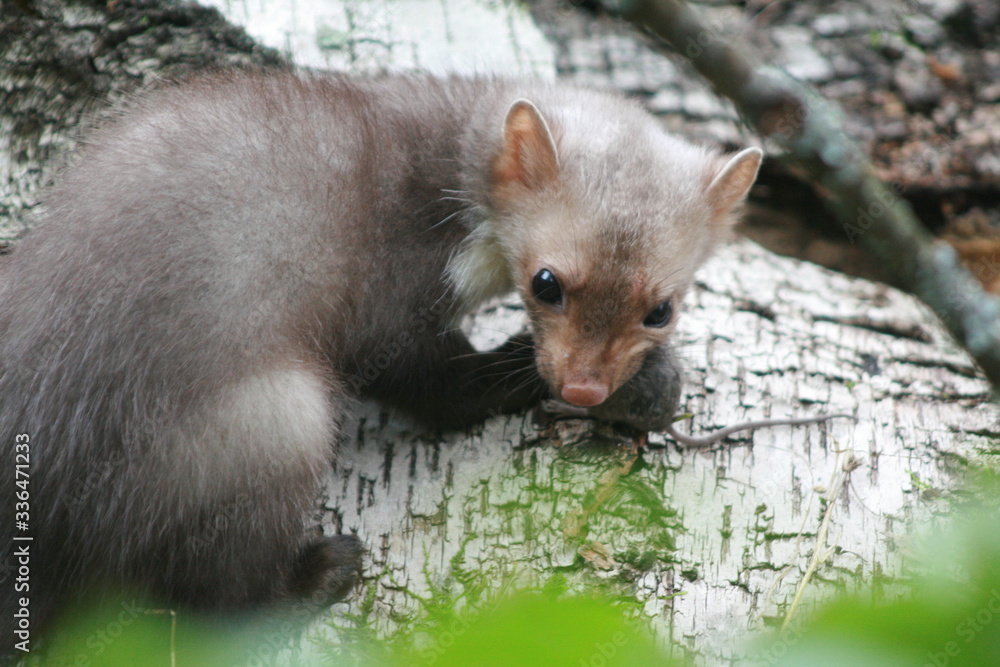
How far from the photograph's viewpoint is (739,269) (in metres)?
4.57

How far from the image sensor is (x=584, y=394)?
3322 mm

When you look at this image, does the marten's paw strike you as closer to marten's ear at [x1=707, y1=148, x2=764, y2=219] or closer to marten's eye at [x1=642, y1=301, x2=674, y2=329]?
marten's eye at [x1=642, y1=301, x2=674, y2=329]

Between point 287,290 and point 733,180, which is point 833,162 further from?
point 287,290

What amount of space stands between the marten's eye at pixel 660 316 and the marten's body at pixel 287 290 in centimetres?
1

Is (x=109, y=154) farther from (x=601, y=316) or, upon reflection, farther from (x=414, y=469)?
(x=601, y=316)

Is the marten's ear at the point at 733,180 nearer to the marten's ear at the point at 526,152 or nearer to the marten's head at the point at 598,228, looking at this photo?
the marten's head at the point at 598,228

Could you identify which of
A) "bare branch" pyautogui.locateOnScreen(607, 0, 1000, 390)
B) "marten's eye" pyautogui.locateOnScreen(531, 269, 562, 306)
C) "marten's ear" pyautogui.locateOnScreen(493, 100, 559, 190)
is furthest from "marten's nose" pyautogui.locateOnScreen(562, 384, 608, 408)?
"bare branch" pyautogui.locateOnScreen(607, 0, 1000, 390)

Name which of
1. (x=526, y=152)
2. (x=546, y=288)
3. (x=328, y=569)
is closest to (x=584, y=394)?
(x=546, y=288)

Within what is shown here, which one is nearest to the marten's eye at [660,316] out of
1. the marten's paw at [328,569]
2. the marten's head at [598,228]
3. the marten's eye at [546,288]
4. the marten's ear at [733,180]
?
the marten's head at [598,228]

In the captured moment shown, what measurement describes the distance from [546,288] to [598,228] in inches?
13.2

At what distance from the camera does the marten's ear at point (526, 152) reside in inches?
138

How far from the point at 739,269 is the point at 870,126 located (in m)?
1.39

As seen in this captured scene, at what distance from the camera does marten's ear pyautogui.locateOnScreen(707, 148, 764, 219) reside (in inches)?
146

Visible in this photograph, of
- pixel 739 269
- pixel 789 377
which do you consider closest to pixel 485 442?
pixel 789 377
